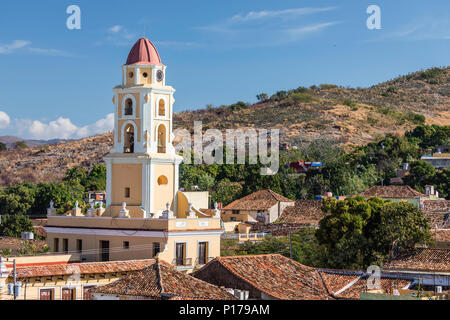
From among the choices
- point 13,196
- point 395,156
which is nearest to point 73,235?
point 13,196

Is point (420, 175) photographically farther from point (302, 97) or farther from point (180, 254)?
point (302, 97)

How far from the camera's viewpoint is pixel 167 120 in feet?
113

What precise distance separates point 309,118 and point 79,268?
10093 cm

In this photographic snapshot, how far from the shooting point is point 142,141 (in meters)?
33.6

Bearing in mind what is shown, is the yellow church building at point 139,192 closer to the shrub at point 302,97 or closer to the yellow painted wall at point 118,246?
the yellow painted wall at point 118,246

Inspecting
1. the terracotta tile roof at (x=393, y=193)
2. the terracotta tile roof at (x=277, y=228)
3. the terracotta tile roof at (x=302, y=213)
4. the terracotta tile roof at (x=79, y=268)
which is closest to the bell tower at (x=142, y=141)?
the terracotta tile roof at (x=79, y=268)

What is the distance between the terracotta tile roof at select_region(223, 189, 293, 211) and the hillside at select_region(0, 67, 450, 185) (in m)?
39.5

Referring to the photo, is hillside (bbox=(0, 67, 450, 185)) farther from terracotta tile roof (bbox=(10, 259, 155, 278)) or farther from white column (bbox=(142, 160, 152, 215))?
terracotta tile roof (bbox=(10, 259, 155, 278))

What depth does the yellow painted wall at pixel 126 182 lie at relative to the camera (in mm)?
33375

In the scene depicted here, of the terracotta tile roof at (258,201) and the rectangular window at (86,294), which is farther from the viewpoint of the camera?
the terracotta tile roof at (258,201)

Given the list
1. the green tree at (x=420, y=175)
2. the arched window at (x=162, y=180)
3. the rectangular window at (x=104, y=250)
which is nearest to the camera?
the rectangular window at (x=104, y=250)

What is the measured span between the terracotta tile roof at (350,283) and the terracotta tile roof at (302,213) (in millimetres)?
26910

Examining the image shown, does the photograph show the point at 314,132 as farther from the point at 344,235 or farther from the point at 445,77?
the point at 344,235

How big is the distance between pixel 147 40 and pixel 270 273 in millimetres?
11951
